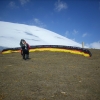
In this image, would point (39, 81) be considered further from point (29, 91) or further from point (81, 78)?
point (81, 78)

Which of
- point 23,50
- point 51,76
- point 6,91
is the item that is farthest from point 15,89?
point 23,50

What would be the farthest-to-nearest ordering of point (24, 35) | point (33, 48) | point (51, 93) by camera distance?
1. point (24, 35)
2. point (33, 48)
3. point (51, 93)

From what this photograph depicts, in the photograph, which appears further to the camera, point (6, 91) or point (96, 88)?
point (96, 88)

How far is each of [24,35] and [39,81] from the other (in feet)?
176

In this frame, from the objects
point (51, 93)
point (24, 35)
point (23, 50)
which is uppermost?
point (24, 35)

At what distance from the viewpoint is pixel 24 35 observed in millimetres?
60094

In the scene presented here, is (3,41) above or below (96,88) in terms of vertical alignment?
above

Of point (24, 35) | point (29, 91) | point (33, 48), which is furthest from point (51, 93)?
point (24, 35)

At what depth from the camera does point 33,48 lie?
2042cm

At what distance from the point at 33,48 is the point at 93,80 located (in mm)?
13326

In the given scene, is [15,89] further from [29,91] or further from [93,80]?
[93,80]

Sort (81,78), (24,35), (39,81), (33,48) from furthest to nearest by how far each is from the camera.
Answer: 1. (24,35)
2. (33,48)
3. (81,78)
4. (39,81)

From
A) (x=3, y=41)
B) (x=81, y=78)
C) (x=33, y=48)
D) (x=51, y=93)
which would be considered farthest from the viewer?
(x=3, y=41)

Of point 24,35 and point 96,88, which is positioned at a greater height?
point 24,35
